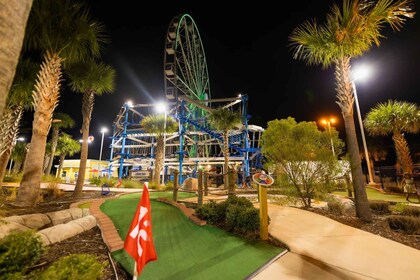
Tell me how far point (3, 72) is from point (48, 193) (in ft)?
31.6

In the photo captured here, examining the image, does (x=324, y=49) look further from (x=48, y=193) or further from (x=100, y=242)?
(x=48, y=193)

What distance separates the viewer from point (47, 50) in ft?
22.4

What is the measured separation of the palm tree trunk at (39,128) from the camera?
611 cm

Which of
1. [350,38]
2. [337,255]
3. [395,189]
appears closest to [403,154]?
[395,189]

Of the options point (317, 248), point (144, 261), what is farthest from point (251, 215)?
point (144, 261)

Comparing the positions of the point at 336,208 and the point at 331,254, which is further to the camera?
the point at 336,208

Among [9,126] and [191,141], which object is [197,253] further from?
[191,141]

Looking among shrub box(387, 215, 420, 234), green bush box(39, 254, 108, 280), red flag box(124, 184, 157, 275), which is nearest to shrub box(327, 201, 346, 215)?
shrub box(387, 215, 420, 234)

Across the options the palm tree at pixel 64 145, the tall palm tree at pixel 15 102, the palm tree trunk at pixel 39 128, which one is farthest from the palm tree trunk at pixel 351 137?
the palm tree at pixel 64 145

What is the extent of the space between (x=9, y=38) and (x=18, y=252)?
7.71 feet

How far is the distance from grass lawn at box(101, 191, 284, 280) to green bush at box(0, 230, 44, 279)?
112 cm

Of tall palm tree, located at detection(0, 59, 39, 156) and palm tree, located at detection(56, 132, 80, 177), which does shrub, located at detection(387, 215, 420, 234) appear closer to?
tall palm tree, located at detection(0, 59, 39, 156)

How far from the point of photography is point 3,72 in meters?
1.41

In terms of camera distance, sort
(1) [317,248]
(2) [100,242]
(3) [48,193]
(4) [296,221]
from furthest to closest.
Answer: (3) [48,193] → (4) [296,221] → (2) [100,242] → (1) [317,248]
